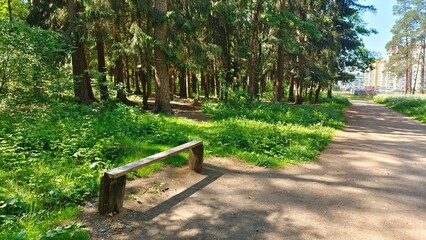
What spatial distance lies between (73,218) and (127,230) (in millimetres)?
734

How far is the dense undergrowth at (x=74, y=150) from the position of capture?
356 centimetres

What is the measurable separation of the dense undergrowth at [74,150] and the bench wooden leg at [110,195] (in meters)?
0.35

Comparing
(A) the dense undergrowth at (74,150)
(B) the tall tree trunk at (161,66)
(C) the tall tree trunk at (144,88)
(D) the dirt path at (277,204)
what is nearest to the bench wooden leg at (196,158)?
(D) the dirt path at (277,204)

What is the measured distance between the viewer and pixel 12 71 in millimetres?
8375

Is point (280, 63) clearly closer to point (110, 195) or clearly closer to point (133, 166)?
point (133, 166)

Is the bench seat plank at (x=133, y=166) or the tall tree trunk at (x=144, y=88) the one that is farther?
the tall tree trunk at (x=144, y=88)

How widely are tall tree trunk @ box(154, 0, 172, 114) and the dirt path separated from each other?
6.99 meters

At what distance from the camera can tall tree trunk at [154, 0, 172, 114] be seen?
11984 millimetres

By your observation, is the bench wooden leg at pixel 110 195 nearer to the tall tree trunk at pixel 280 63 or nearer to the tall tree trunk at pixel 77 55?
the tall tree trunk at pixel 77 55

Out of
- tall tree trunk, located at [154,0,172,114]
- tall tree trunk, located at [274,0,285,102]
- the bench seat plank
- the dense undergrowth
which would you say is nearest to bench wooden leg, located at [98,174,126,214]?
the bench seat plank

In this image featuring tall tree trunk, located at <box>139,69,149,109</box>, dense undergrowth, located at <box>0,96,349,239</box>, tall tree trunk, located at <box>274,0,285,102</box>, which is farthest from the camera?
tall tree trunk, located at <box>274,0,285,102</box>

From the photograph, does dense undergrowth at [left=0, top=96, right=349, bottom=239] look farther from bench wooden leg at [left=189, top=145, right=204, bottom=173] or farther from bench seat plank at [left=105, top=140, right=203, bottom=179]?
bench seat plank at [left=105, top=140, right=203, bottom=179]

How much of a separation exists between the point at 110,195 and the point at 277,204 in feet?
7.65

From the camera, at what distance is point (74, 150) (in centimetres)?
576
